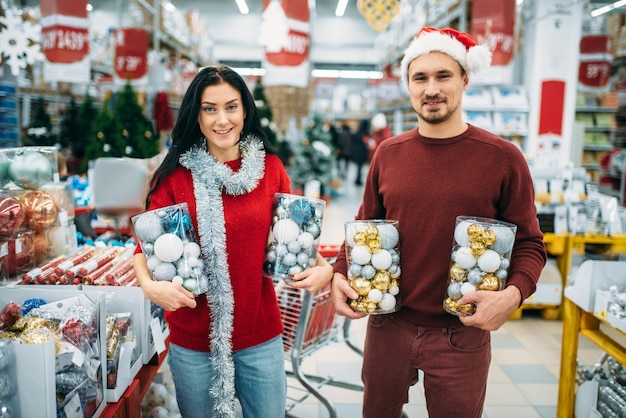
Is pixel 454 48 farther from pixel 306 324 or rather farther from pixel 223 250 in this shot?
pixel 306 324

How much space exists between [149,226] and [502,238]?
104cm

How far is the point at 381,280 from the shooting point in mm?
1643

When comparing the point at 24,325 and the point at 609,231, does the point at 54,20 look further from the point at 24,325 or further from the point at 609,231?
the point at 609,231

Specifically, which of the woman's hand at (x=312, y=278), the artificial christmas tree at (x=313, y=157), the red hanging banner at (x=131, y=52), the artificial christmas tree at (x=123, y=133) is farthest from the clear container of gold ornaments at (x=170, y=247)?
the artificial christmas tree at (x=313, y=157)

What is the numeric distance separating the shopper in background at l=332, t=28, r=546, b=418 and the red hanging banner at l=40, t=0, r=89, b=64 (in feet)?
17.2

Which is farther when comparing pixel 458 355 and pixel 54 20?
pixel 54 20

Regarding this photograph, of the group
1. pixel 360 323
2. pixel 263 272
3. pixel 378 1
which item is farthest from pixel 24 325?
pixel 378 1

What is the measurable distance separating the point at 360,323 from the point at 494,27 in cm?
400

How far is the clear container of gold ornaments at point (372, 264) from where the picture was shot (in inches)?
64.1

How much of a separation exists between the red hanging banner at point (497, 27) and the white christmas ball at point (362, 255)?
5409mm

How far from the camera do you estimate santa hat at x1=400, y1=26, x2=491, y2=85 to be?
5.58 ft

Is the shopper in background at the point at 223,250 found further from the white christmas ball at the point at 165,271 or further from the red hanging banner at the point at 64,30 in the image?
the red hanging banner at the point at 64,30

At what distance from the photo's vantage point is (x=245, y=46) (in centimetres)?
2155

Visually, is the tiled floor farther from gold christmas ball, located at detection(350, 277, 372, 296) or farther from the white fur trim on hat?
the white fur trim on hat
